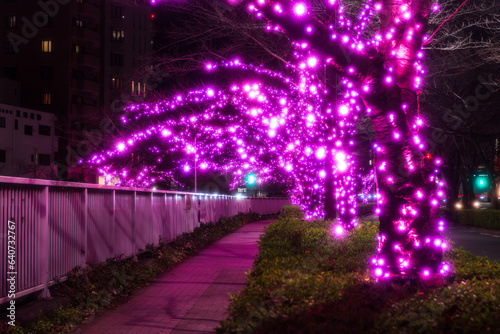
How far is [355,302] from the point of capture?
424cm

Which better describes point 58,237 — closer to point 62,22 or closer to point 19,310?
point 19,310

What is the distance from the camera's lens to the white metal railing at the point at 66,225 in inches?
238

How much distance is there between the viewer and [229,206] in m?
32.6

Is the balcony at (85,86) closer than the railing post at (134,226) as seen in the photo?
No

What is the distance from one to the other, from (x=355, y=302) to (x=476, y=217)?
93.5ft

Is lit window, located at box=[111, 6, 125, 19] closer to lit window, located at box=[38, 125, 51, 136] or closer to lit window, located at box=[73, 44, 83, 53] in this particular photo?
lit window, located at box=[73, 44, 83, 53]

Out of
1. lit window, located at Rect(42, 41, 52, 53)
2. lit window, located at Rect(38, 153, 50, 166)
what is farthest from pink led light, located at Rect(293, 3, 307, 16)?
lit window, located at Rect(42, 41, 52, 53)

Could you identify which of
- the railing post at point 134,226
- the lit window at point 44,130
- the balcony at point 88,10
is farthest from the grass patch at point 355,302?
the balcony at point 88,10

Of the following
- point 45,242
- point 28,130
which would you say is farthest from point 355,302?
point 28,130

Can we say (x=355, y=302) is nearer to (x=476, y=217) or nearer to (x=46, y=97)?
(x=476, y=217)

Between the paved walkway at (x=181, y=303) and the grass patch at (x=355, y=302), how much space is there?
3.55 feet

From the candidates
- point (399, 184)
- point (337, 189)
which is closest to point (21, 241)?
point (399, 184)

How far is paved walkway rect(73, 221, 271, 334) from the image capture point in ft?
20.4

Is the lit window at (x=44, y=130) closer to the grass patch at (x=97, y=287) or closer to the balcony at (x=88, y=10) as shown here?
the balcony at (x=88, y=10)
